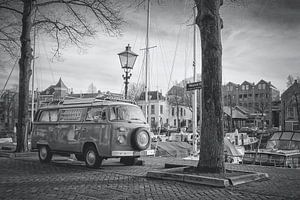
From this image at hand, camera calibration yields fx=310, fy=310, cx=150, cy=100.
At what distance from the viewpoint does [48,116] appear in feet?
42.6

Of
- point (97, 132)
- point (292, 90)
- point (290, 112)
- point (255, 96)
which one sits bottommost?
point (97, 132)

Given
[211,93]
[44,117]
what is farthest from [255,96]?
[211,93]

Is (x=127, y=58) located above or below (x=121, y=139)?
above

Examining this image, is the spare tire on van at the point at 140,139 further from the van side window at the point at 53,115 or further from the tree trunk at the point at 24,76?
the tree trunk at the point at 24,76

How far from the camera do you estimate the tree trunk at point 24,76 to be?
15.8 meters

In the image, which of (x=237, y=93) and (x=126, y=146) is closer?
(x=126, y=146)

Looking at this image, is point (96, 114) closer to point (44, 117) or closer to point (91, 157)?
point (91, 157)

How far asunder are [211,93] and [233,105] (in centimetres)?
7484

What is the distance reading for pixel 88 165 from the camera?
11062mm

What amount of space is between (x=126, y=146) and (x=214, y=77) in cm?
403

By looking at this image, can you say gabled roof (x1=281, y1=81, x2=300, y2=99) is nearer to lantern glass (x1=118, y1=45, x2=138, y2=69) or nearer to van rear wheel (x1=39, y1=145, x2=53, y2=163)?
lantern glass (x1=118, y1=45, x2=138, y2=69)

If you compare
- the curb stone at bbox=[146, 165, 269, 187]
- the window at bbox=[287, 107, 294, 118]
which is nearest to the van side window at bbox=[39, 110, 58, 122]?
the curb stone at bbox=[146, 165, 269, 187]

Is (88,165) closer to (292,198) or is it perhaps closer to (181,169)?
(181,169)

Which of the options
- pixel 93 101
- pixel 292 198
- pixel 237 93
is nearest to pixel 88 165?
pixel 93 101
